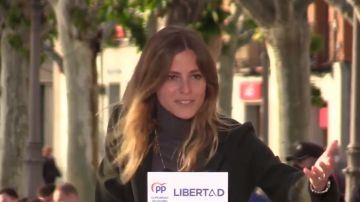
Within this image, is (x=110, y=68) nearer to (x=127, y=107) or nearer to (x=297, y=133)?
(x=297, y=133)

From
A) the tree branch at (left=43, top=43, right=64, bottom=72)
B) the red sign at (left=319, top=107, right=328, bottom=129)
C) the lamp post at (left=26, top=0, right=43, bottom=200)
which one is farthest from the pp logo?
the red sign at (left=319, top=107, right=328, bottom=129)

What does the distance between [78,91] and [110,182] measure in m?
15.9

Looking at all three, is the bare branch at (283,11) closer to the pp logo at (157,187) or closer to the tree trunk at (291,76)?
the tree trunk at (291,76)

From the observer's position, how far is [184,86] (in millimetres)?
5043

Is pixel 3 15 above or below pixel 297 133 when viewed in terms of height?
above

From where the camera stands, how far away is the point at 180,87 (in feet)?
16.6

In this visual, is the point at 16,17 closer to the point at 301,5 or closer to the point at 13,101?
the point at 13,101

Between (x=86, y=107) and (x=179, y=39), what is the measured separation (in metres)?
15.8

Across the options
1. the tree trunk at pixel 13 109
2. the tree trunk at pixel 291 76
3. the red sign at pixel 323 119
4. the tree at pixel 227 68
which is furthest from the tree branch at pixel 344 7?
the red sign at pixel 323 119

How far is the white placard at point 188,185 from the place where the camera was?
5.07 m

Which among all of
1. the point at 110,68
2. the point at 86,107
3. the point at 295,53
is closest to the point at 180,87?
the point at 295,53

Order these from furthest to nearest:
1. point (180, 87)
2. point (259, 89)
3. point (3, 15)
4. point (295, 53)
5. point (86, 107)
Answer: point (259, 89) < point (3, 15) < point (86, 107) < point (295, 53) < point (180, 87)

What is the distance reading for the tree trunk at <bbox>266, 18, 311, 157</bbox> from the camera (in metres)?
17.6

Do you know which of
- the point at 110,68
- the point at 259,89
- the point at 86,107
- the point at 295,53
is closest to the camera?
the point at 295,53
